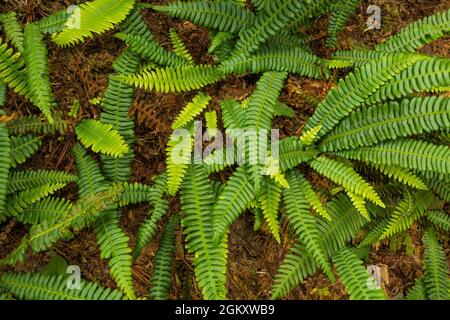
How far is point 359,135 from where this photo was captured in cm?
409

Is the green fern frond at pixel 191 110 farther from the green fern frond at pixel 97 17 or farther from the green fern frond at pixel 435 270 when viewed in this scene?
the green fern frond at pixel 435 270

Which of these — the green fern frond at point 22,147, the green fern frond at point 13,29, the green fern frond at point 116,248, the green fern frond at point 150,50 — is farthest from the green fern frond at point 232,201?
the green fern frond at point 13,29

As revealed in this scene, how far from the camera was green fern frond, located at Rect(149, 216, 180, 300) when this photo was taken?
400 cm

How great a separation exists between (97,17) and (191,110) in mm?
1201

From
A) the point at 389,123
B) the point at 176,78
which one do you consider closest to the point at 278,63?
the point at 176,78

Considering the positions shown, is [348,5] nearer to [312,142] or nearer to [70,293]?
[312,142]

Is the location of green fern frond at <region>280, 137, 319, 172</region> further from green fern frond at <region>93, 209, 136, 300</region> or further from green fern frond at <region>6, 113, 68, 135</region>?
green fern frond at <region>6, 113, 68, 135</region>

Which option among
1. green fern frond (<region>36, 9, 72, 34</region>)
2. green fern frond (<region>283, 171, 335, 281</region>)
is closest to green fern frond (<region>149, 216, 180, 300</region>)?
green fern frond (<region>283, 171, 335, 281</region>)

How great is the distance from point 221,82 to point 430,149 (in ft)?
6.64

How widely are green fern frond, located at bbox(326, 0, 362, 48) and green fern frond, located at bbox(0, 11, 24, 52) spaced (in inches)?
117

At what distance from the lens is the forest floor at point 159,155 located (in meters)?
4.17

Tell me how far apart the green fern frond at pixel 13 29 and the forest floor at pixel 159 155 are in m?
0.24

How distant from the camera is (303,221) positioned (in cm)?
401

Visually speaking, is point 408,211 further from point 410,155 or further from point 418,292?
point 418,292
